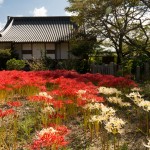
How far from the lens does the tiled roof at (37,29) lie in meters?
30.9

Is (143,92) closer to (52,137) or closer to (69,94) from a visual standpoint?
(69,94)

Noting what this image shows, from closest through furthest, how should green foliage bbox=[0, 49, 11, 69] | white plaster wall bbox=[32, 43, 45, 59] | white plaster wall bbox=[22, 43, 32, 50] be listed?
green foliage bbox=[0, 49, 11, 69] < white plaster wall bbox=[32, 43, 45, 59] < white plaster wall bbox=[22, 43, 32, 50]

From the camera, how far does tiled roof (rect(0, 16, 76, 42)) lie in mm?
30891

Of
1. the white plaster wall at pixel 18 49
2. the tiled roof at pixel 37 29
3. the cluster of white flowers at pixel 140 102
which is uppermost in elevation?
the tiled roof at pixel 37 29

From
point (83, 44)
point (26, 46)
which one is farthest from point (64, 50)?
point (83, 44)

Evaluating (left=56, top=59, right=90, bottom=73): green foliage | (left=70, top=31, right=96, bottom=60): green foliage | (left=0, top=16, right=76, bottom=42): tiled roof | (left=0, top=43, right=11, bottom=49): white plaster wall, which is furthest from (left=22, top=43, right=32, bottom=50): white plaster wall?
(left=70, top=31, right=96, bottom=60): green foliage

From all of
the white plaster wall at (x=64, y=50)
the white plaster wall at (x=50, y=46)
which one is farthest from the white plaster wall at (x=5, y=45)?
the white plaster wall at (x=64, y=50)

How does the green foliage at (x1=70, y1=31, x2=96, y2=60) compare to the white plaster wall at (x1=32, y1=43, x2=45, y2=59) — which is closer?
the green foliage at (x1=70, y1=31, x2=96, y2=60)

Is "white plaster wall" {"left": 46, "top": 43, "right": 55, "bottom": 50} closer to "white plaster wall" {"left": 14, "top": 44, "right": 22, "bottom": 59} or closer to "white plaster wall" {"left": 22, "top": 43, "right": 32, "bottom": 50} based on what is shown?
"white plaster wall" {"left": 22, "top": 43, "right": 32, "bottom": 50}

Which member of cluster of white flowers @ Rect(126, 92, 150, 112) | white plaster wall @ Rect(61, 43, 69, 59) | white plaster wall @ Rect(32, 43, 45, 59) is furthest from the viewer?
white plaster wall @ Rect(32, 43, 45, 59)

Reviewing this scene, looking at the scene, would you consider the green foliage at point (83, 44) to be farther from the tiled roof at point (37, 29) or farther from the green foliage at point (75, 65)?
the tiled roof at point (37, 29)

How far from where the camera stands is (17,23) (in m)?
35.7

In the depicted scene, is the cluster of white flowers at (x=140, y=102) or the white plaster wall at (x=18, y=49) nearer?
the cluster of white flowers at (x=140, y=102)

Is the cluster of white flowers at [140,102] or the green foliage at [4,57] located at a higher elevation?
the green foliage at [4,57]
